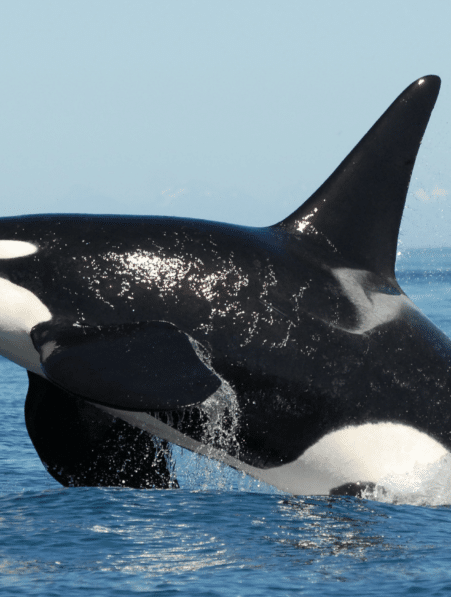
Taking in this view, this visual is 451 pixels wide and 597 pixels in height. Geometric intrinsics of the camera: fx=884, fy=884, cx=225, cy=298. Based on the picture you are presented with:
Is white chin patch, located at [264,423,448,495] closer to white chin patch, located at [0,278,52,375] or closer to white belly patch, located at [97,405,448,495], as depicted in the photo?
white belly patch, located at [97,405,448,495]

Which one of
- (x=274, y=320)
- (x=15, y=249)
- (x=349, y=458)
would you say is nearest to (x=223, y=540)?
(x=349, y=458)

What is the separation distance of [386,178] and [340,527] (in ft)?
9.69

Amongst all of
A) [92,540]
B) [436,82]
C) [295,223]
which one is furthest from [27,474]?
[436,82]

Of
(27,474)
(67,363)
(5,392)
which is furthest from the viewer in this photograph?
(5,392)

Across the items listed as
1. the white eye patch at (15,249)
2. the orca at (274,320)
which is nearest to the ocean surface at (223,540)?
the orca at (274,320)

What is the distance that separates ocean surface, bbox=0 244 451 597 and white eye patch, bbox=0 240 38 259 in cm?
214

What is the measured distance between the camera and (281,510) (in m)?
7.18

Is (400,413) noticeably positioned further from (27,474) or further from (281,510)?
(27,474)

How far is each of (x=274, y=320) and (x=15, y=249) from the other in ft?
7.38

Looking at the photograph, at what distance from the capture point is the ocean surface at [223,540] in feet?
18.2

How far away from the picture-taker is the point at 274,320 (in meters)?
7.01

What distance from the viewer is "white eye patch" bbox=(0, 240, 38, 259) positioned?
7.33m

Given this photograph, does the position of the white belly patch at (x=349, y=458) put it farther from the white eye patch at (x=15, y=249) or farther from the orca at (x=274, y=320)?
the white eye patch at (x=15, y=249)

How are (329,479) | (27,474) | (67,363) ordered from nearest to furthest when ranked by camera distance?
(67,363) < (329,479) < (27,474)
